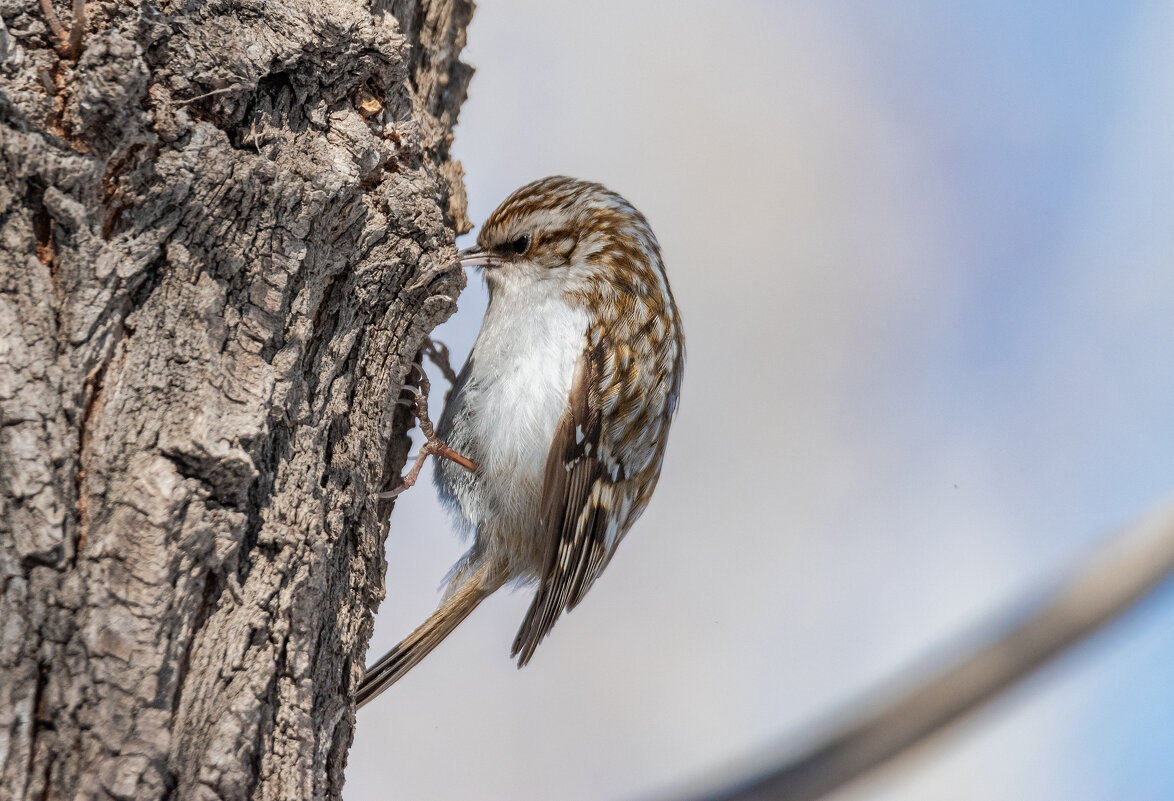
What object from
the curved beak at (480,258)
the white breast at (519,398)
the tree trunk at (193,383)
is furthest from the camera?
the curved beak at (480,258)

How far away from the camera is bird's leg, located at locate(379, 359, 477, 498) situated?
1847 mm

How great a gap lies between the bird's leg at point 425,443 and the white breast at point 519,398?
10 centimetres

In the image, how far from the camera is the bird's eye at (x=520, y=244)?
2.25m

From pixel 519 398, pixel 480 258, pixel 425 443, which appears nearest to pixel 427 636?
pixel 425 443

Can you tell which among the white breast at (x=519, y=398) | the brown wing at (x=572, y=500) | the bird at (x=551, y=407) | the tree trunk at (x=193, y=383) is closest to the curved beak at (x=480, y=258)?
the bird at (x=551, y=407)

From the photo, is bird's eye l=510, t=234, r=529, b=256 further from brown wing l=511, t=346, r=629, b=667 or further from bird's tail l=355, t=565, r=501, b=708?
bird's tail l=355, t=565, r=501, b=708

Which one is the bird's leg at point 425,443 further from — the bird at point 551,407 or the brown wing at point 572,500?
the brown wing at point 572,500

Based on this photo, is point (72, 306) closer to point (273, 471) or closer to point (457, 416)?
point (273, 471)

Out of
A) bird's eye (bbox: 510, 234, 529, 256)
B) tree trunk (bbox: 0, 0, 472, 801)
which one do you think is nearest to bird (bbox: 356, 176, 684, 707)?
bird's eye (bbox: 510, 234, 529, 256)

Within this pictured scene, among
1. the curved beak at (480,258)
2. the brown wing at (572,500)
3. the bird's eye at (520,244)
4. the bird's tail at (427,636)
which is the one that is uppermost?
the bird's eye at (520,244)

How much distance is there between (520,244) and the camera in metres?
2.26

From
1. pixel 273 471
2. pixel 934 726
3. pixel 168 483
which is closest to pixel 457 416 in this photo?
pixel 273 471

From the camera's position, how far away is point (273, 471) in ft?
4.43

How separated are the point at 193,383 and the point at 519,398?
90 centimetres
